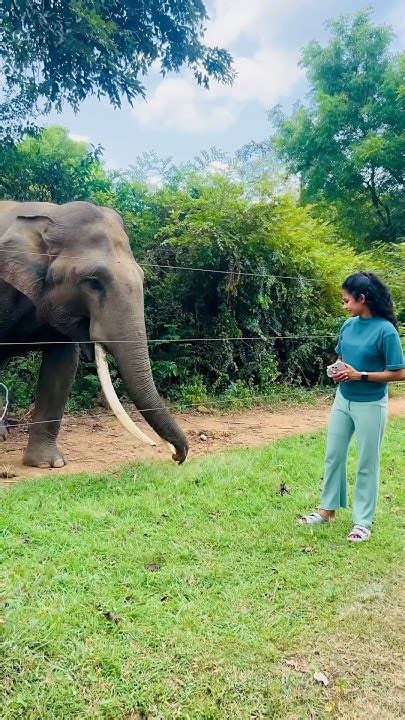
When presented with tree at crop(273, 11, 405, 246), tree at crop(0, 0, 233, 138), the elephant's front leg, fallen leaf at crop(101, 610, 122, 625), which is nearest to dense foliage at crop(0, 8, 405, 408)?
tree at crop(0, 0, 233, 138)

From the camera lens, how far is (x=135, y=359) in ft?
15.7

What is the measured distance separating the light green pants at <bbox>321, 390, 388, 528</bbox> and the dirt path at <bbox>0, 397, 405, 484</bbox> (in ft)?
7.34

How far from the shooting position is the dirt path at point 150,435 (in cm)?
574

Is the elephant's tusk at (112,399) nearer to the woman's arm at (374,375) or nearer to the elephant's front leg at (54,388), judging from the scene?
the elephant's front leg at (54,388)

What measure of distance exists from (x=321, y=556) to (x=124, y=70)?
863cm

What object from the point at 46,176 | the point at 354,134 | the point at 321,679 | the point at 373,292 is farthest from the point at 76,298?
the point at 354,134

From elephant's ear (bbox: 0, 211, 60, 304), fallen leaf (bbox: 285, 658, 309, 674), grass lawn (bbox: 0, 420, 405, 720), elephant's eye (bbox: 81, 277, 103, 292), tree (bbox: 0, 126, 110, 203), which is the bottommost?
fallen leaf (bbox: 285, 658, 309, 674)

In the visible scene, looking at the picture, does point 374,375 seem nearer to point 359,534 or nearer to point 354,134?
point 359,534

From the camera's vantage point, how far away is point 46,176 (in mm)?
10672

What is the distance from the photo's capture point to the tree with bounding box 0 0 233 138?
8570 mm

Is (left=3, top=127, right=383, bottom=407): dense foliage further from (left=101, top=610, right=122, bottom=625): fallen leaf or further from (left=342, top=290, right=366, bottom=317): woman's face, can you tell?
(left=101, top=610, right=122, bottom=625): fallen leaf

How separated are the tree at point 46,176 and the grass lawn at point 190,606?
743 centimetres

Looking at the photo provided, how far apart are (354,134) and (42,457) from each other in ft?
66.3

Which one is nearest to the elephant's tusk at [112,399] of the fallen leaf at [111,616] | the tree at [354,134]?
the fallen leaf at [111,616]
